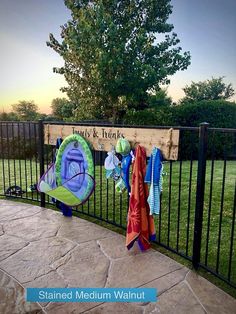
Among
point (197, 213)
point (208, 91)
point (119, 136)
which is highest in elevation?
point (208, 91)

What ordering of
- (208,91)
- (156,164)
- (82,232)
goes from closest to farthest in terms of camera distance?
1. (156,164)
2. (82,232)
3. (208,91)

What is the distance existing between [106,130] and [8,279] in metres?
1.81

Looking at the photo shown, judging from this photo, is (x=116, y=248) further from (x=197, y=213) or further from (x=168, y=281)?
(x=197, y=213)

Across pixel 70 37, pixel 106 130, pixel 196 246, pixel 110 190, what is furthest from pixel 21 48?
pixel 196 246

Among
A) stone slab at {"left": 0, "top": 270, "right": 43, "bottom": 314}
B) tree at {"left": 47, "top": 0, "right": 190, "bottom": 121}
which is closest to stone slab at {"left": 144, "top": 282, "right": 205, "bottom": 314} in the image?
stone slab at {"left": 0, "top": 270, "right": 43, "bottom": 314}

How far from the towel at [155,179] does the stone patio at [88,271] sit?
1.86 feet

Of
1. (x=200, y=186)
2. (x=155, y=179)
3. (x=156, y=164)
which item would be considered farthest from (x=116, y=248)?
(x=200, y=186)

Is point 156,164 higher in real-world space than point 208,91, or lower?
lower

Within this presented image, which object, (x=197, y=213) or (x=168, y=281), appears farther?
(x=197, y=213)

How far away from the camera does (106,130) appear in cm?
324

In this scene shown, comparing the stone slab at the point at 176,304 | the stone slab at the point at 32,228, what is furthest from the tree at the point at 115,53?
the stone slab at the point at 176,304

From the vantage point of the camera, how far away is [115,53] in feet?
31.2

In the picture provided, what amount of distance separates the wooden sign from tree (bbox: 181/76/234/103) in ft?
63.7

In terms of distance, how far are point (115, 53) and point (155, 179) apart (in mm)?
7828
